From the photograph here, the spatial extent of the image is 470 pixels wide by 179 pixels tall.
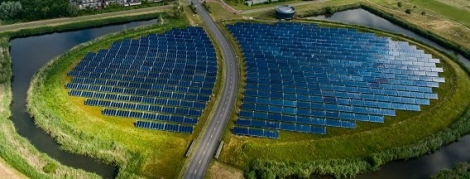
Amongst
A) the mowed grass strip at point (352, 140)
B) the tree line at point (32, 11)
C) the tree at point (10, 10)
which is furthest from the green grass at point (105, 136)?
the tree at point (10, 10)

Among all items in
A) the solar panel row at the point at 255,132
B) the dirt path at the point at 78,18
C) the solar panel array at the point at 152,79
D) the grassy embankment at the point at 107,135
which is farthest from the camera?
the dirt path at the point at 78,18

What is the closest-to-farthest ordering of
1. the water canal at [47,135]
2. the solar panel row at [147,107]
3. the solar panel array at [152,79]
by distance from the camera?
the water canal at [47,135]
the solar panel array at [152,79]
the solar panel row at [147,107]

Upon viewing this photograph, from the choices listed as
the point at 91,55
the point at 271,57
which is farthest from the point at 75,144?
the point at 271,57

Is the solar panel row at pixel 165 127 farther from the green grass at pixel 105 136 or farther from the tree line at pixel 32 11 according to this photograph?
the tree line at pixel 32 11

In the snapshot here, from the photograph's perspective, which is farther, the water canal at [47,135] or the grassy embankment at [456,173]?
the water canal at [47,135]

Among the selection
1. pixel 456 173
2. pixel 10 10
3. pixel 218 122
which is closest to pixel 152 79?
pixel 218 122

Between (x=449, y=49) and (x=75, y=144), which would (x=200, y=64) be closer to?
(x=75, y=144)

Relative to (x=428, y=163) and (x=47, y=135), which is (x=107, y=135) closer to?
(x=47, y=135)

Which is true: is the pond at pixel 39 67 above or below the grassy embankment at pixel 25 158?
above
